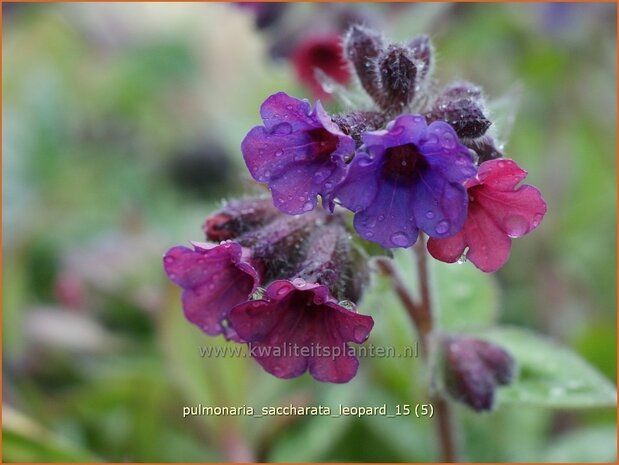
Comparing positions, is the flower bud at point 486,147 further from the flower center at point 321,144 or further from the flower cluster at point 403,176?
the flower center at point 321,144

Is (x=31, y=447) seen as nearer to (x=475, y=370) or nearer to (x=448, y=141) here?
(x=475, y=370)

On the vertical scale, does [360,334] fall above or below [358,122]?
below

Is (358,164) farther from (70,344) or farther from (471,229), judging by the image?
(70,344)

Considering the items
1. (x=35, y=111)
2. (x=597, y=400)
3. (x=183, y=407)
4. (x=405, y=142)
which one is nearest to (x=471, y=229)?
(x=405, y=142)

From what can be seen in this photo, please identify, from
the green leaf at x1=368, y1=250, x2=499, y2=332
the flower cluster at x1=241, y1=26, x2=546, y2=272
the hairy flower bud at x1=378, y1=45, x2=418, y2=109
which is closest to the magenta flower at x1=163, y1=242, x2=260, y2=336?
the flower cluster at x1=241, y1=26, x2=546, y2=272

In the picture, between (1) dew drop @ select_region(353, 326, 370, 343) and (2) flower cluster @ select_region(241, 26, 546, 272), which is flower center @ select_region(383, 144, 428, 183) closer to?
(2) flower cluster @ select_region(241, 26, 546, 272)

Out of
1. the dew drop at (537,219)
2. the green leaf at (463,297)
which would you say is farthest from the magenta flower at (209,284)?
the green leaf at (463,297)

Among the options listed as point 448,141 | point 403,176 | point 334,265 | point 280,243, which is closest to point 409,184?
point 403,176
